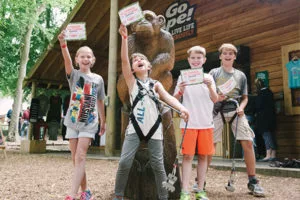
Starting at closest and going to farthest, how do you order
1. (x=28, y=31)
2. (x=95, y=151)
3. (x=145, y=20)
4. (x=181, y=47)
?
(x=145, y=20)
(x=181, y=47)
(x=95, y=151)
(x=28, y=31)

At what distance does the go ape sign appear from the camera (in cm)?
909

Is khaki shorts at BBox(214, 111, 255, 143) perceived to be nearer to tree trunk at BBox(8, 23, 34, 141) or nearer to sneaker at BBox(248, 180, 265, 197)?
sneaker at BBox(248, 180, 265, 197)

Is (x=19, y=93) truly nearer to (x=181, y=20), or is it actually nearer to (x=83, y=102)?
(x=181, y=20)

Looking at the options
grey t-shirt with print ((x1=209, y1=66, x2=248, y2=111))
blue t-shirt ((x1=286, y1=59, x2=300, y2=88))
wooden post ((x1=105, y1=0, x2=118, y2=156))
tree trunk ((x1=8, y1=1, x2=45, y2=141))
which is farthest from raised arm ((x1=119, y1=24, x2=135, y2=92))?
tree trunk ((x1=8, y1=1, x2=45, y2=141))

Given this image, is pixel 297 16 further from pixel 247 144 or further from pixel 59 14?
pixel 59 14

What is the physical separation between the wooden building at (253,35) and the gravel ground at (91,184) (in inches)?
84.8

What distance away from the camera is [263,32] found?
735cm

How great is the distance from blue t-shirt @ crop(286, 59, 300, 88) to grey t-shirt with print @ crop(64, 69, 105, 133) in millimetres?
4812

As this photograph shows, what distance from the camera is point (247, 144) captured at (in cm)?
368

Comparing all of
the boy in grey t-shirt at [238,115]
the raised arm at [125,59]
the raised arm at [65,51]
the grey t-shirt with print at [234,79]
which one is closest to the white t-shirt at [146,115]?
the raised arm at [125,59]

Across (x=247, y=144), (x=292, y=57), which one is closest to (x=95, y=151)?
(x=292, y=57)

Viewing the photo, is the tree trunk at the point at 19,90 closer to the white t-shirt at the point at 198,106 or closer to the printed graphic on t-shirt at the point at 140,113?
the white t-shirt at the point at 198,106

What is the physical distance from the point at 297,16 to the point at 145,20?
4.67 metres

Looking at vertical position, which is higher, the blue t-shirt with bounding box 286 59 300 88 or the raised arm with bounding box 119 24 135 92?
the blue t-shirt with bounding box 286 59 300 88
